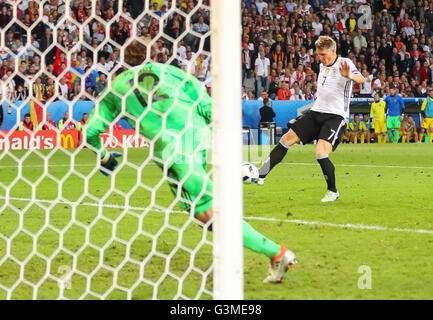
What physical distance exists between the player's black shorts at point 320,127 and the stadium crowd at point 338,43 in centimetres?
1271

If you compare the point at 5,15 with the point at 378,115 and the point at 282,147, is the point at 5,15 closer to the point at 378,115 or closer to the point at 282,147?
the point at 378,115

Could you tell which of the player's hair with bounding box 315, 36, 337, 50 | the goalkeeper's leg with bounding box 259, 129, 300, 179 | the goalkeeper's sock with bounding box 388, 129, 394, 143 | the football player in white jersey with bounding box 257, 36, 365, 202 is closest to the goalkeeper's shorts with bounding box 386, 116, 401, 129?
the goalkeeper's sock with bounding box 388, 129, 394, 143

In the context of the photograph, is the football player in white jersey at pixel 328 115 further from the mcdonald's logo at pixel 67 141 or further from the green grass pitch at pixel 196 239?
the mcdonald's logo at pixel 67 141

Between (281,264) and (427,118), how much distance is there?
19.4 metres

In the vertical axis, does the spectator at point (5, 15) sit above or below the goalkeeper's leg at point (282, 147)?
above

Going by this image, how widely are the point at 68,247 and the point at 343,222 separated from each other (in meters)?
2.59

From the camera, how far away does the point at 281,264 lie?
15.3ft

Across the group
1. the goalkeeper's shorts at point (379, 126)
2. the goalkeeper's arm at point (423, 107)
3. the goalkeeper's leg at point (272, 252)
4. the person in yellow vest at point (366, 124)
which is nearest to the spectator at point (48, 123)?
the goalkeeper's leg at point (272, 252)

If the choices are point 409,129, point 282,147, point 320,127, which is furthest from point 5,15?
point 320,127

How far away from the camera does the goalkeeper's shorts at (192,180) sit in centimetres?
438

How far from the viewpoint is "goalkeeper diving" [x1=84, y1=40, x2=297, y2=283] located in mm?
4566

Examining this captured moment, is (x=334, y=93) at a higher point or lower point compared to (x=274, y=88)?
higher
